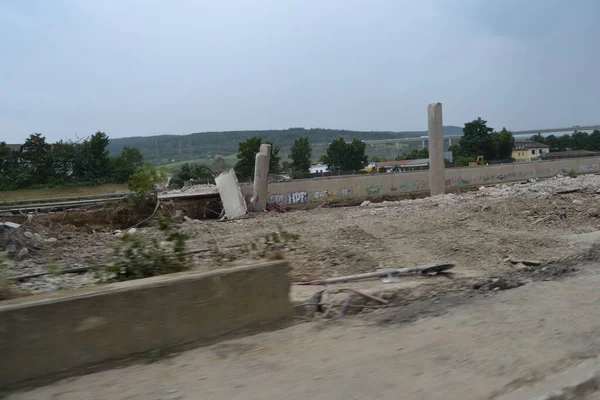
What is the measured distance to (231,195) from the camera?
26.4 m

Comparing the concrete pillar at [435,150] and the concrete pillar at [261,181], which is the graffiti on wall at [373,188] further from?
the concrete pillar at [261,181]

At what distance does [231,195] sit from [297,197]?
7850mm

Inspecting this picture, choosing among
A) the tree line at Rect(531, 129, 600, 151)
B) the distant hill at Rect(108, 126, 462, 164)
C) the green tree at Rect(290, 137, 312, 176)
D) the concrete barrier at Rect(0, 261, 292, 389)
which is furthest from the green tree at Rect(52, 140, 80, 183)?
the tree line at Rect(531, 129, 600, 151)

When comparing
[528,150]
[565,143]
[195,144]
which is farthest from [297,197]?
[565,143]

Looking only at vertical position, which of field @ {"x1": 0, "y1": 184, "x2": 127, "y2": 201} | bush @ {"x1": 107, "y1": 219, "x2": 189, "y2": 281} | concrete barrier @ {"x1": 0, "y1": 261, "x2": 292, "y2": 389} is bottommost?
concrete barrier @ {"x1": 0, "y1": 261, "x2": 292, "y2": 389}

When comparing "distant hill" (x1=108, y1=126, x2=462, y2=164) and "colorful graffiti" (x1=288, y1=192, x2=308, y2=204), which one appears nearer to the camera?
"colorful graffiti" (x1=288, y1=192, x2=308, y2=204)

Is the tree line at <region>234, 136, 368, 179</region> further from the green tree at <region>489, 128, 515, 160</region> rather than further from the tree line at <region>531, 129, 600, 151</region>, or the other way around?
the tree line at <region>531, 129, 600, 151</region>

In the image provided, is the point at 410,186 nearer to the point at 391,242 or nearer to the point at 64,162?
the point at 64,162

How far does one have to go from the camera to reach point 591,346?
17.8 ft

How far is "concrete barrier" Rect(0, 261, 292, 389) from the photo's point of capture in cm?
424

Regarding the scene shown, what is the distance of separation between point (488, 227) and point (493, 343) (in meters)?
8.07

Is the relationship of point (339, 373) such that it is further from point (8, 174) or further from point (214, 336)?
point (8, 174)

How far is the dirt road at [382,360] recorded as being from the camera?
418cm

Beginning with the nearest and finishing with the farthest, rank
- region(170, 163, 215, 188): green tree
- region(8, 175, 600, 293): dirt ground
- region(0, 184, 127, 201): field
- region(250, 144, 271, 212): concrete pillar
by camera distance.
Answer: region(8, 175, 600, 293): dirt ground, region(250, 144, 271, 212): concrete pillar, region(0, 184, 127, 201): field, region(170, 163, 215, 188): green tree
